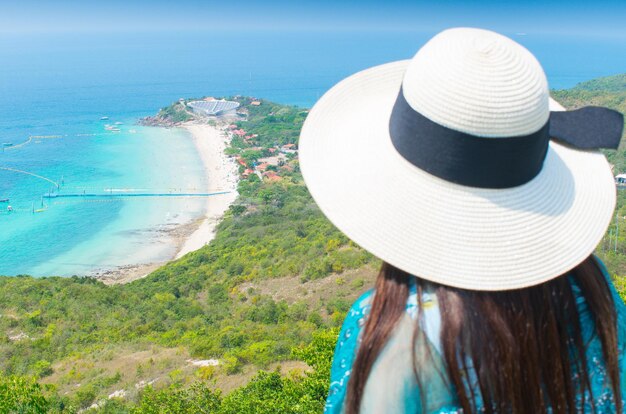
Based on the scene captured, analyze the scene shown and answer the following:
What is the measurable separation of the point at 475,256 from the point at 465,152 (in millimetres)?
186

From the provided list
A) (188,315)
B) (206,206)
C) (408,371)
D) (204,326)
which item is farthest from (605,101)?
(408,371)

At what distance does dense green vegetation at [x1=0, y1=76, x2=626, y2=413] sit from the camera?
635 centimetres

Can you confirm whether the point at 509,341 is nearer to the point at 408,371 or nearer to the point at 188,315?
the point at 408,371

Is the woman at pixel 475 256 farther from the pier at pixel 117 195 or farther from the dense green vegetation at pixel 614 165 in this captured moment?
the pier at pixel 117 195

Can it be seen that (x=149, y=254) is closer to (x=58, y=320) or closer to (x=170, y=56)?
(x=58, y=320)

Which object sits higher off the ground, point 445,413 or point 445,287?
point 445,287

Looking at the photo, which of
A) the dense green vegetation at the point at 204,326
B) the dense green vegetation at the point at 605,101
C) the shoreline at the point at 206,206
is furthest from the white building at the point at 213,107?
the dense green vegetation at the point at 605,101

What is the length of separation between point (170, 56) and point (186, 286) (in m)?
135

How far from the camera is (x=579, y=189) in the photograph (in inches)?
41.4

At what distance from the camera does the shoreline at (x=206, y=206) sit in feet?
68.9

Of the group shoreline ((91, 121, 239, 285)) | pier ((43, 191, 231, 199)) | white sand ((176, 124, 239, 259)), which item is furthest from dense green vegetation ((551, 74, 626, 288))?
pier ((43, 191, 231, 199))

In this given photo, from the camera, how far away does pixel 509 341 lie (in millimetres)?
827

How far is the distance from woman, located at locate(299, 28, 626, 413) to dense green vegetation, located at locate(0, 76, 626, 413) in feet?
15.2

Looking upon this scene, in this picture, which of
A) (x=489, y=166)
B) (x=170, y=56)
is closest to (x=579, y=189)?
(x=489, y=166)
